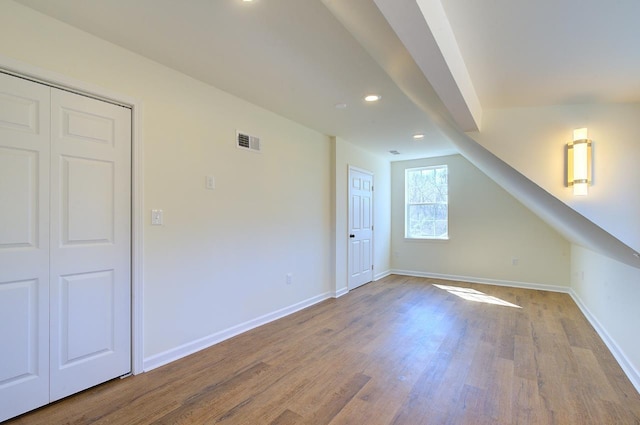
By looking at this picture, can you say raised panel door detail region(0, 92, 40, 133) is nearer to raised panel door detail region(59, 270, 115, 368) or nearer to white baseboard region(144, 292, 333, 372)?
raised panel door detail region(59, 270, 115, 368)

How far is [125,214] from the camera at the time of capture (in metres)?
2.34

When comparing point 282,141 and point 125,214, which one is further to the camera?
point 282,141

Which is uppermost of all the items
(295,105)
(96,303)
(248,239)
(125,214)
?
(295,105)

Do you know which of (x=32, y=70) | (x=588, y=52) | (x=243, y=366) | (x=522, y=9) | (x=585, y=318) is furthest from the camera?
(x=585, y=318)

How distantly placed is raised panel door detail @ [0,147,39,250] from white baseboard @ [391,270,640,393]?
13.8 ft

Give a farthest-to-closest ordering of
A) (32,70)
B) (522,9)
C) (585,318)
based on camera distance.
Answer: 1. (585,318)
2. (32,70)
3. (522,9)

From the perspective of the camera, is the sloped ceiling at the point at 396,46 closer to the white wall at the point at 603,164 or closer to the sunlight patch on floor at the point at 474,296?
the white wall at the point at 603,164

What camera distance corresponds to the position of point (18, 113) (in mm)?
1874

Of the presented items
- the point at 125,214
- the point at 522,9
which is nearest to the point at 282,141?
the point at 125,214

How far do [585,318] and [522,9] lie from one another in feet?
13.3

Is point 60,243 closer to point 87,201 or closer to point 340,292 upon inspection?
point 87,201

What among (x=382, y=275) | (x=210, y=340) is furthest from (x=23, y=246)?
(x=382, y=275)

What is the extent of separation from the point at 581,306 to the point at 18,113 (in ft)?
19.8

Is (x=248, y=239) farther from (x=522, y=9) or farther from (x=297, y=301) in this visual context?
(x=522, y=9)
